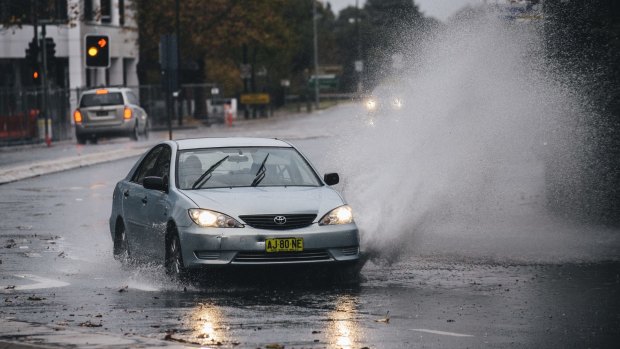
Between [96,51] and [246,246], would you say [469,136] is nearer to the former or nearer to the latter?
[246,246]

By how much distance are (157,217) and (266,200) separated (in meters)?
1.26

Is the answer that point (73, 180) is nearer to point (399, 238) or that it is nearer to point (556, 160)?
point (556, 160)

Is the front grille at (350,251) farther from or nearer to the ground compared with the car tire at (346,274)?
farther from the ground

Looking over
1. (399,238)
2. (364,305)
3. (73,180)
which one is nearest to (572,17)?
(399,238)

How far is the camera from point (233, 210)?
12562 millimetres

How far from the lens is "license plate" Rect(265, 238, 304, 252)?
12.4 metres

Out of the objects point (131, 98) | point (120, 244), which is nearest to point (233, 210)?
point (120, 244)

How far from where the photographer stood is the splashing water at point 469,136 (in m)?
17.6

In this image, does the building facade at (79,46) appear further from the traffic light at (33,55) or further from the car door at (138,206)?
the car door at (138,206)

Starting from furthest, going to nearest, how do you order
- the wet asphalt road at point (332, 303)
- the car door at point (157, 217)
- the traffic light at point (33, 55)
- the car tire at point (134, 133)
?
1. the car tire at point (134, 133)
2. the traffic light at point (33, 55)
3. the car door at point (157, 217)
4. the wet asphalt road at point (332, 303)

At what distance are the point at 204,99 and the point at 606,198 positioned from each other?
56.2 metres

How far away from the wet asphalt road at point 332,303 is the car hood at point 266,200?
0.59 m

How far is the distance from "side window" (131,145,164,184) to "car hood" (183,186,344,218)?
156cm

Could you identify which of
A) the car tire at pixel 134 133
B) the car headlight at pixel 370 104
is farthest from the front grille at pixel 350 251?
the car tire at pixel 134 133
